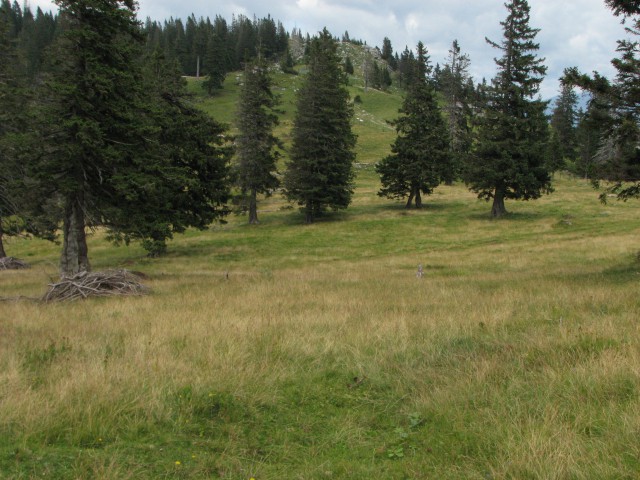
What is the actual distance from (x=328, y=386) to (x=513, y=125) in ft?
121

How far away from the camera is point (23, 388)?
15.7 feet

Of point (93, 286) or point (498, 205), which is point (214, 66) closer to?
point (498, 205)

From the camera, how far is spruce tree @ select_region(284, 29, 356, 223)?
42281 mm

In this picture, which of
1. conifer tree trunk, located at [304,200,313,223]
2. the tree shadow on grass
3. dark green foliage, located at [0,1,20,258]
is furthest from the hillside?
dark green foliage, located at [0,1,20,258]

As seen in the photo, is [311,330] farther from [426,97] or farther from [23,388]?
[426,97]

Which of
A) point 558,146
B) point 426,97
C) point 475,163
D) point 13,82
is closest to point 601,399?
point 13,82

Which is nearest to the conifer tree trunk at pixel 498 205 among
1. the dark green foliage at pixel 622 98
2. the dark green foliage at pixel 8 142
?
the dark green foliage at pixel 622 98

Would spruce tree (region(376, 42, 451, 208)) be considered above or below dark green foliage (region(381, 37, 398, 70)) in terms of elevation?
below

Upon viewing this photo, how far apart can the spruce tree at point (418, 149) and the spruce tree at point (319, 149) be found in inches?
207

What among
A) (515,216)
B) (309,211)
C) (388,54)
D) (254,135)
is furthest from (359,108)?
(388,54)

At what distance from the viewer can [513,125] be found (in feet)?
121

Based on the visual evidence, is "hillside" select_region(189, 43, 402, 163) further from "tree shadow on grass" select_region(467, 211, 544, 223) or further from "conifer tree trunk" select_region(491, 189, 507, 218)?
"conifer tree trunk" select_region(491, 189, 507, 218)

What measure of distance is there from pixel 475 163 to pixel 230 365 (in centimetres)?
3660

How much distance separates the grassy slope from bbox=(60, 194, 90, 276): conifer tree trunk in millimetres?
8361
